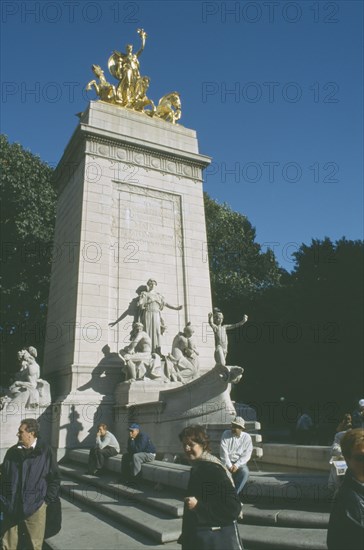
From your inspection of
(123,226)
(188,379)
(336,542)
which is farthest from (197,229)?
(336,542)

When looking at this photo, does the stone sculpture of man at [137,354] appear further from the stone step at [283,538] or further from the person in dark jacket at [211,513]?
the person in dark jacket at [211,513]

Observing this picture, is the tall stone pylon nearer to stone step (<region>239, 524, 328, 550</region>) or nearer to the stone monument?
the stone monument

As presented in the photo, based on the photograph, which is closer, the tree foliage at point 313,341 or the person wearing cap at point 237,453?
the person wearing cap at point 237,453

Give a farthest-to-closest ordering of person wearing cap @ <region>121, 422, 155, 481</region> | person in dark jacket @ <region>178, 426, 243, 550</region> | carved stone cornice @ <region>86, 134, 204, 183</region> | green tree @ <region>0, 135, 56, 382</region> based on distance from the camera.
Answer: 1. green tree @ <region>0, 135, 56, 382</region>
2. carved stone cornice @ <region>86, 134, 204, 183</region>
3. person wearing cap @ <region>121, 422, 155, 481</region>
4. person in dark jacket @ <region>178, 426, 243, 550</region>

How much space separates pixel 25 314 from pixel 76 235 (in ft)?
34.4

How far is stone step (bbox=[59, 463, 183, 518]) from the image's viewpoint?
6.57 m

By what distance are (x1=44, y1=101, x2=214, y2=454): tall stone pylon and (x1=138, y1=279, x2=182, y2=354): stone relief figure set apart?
63 cm

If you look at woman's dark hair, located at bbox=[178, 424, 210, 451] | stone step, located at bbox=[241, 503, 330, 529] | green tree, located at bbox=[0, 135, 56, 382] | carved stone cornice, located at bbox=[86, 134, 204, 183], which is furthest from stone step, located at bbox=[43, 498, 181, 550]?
green tree, located at bbox=[0, 135, 56, 382]

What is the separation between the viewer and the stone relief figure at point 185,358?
14672mm

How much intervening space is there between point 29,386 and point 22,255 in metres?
13.1

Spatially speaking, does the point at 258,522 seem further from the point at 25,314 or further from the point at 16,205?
the point at 16,205

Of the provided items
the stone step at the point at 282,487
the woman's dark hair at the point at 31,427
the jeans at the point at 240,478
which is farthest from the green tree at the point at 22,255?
the woman's dark hair at the point at 31,427

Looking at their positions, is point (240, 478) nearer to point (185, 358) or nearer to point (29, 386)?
point (185, 358)

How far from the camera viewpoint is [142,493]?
24.8 feet
